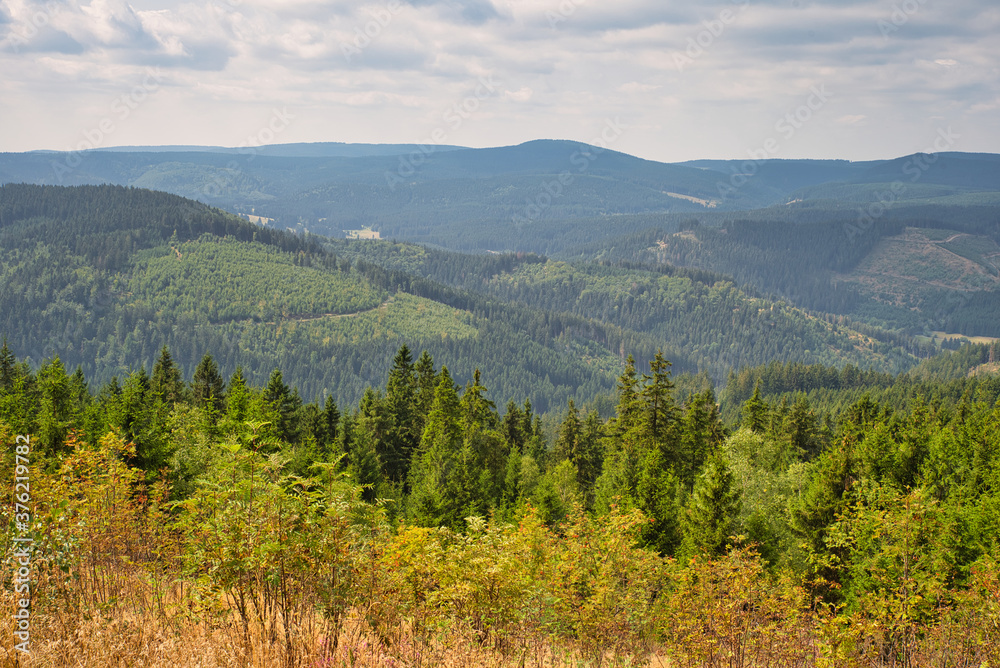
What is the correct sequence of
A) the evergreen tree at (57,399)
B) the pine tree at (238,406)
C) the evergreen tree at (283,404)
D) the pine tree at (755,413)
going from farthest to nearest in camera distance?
the pine tree at (755,413) → the evergreen tree at (283,404) → the pine tree at (238,406) → the evergreen tree at (57,399)

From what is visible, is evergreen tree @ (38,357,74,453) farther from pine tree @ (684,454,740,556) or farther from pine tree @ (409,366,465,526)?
pine tree @ (684,454,740,556)

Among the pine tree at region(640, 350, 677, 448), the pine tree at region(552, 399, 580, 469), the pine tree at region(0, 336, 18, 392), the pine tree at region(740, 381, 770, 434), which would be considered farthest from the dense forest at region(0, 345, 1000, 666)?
the pine tree at region(0, 336, 18, 392)

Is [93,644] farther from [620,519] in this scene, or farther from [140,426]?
[140,426]

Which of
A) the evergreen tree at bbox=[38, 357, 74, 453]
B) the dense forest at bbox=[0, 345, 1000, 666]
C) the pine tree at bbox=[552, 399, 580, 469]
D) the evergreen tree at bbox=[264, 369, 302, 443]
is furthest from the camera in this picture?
the pine tree at bbox=[552, 399, 580, 469]

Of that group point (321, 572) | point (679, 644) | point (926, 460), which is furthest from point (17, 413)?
point (926, 460)

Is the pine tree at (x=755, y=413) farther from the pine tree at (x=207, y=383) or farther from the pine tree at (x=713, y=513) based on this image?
the pine tree at (x=207, y=383)

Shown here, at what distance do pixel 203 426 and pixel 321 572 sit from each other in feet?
138

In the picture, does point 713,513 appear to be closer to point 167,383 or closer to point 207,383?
point 207,383

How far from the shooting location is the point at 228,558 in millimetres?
11766

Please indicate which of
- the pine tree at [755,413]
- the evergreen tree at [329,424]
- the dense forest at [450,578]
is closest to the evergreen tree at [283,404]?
the evergreen tree at [329,424]

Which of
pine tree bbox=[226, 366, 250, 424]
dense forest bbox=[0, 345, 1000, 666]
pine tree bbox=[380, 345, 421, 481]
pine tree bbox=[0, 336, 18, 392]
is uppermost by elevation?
dense forest bbox=[0, 345, 1000, 666]

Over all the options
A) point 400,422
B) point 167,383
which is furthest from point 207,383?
point 400,422

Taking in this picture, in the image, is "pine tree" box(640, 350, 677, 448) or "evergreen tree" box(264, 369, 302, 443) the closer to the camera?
"pine tree" box(640, 350, 677, 448)

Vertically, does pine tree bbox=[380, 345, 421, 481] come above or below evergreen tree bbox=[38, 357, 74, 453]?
below
